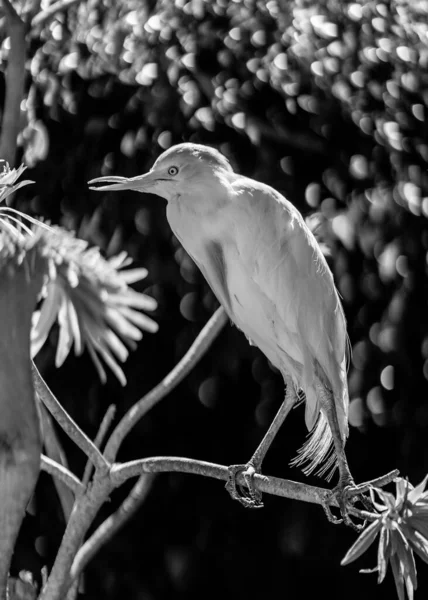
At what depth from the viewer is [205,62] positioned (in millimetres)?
1234

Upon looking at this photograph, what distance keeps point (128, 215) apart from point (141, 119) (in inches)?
5.6

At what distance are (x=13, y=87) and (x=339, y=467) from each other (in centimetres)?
73

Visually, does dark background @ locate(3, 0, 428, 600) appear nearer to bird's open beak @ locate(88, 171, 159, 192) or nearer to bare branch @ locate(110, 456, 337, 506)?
bare branch @ locate(110, 456, 337, 506)

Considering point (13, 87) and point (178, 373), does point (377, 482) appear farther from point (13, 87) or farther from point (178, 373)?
point (13, 87)

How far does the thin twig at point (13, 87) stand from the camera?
1.10 metres

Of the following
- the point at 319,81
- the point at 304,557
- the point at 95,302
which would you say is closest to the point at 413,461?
the point at 304,557

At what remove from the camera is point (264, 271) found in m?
0.64

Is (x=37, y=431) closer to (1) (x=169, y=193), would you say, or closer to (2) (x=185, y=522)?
(1) (x=169, y=193)

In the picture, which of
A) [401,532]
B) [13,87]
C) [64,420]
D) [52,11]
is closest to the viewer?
[401,532]

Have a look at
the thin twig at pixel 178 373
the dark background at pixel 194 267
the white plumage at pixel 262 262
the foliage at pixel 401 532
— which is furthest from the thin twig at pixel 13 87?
the foliage at pixel 401 532

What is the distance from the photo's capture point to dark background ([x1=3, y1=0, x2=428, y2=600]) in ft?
3.72

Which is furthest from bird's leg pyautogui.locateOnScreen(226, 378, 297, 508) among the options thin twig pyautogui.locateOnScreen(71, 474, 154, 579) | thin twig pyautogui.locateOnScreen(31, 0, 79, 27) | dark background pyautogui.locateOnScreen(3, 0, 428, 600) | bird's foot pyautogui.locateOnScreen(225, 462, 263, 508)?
thin twig pyautogui.locateOnScreen(31, 0, 79, 27)

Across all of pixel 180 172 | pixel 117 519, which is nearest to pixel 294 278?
pixel 180 172

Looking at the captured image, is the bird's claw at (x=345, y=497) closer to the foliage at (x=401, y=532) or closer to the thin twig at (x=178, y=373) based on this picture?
the foliage at (x=401, y=532)
